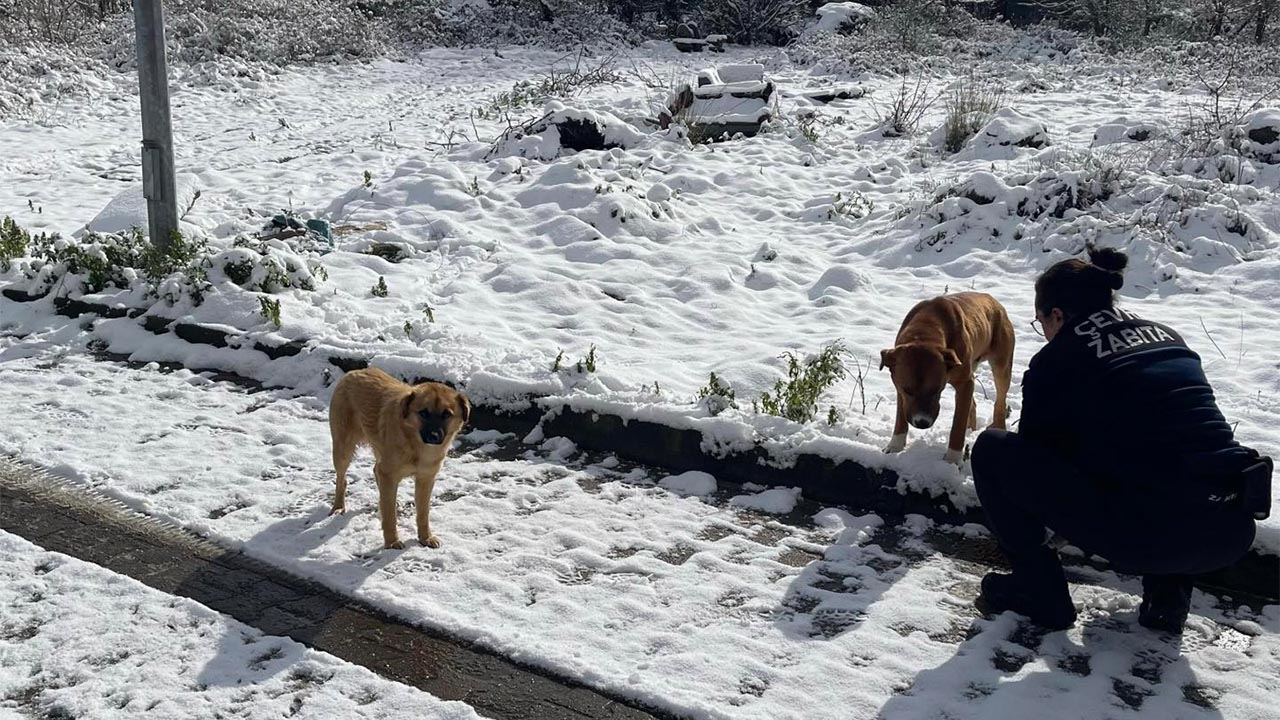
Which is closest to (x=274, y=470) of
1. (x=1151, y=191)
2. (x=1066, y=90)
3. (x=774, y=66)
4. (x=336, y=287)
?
(x=336, y=287)

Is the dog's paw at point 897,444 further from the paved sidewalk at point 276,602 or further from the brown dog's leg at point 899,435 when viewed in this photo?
the paved sidewalk at point 276,602

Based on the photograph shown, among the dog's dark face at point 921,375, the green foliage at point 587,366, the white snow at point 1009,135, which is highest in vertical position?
the white snow at point 1009,135

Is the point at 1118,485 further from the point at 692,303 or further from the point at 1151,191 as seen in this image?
the point at 1151,191

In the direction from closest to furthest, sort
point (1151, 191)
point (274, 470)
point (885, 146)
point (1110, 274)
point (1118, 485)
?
point (1118, 485)
point (1110, 274)
point (274, 470)
point (1151, 191)
point (885, 146)

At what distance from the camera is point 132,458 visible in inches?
238

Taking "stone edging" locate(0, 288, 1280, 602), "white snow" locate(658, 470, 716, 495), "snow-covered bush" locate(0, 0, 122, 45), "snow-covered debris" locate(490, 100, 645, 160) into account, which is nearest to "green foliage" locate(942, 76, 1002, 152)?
"snow-covered debris" locate(490, 100, 645, 160)

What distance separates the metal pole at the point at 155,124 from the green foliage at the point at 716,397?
5192 mm

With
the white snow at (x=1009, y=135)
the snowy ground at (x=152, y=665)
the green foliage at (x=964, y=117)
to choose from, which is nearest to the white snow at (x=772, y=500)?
the snowy ground at (x=152, y=665)

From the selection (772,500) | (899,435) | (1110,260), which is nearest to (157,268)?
(772,500)

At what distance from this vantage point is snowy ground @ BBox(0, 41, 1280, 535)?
23.3ft

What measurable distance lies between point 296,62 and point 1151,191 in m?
16.1

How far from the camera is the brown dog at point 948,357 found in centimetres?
532

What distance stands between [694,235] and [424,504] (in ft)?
20.0

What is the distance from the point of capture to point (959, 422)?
5.55m
